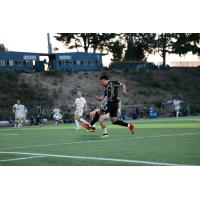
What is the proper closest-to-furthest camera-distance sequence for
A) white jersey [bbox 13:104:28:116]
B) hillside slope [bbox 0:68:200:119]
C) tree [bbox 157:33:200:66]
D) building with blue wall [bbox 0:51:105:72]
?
1. white jersey [bbox 13:104:28:116]
2. hillside slope [bbox 0:68:200:119]
3. building with blue wall [bbox 0:51:105:72]
4. tree [bbox 157:33:200:66]

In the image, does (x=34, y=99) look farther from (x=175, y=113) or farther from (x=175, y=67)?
(x=175, y=67)

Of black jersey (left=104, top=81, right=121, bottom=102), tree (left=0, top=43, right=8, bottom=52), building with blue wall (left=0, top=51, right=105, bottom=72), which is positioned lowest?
black jersey (left=104, top=81, right=121, bottom=102)

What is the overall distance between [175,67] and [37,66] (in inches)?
745

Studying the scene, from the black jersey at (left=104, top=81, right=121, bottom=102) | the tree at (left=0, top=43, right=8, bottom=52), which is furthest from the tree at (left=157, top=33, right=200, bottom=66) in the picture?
the black jersey at (left=104, top=81, right=121, bottom=102)

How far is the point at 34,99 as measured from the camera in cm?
5747

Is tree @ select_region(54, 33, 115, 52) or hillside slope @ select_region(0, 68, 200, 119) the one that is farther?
tree @ select_region(54, 33, 115, 52)

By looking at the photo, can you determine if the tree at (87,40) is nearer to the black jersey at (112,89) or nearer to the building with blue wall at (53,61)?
the building with blue wall at (53,61)

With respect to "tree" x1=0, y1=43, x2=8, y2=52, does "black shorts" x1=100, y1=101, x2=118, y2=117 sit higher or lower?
lower

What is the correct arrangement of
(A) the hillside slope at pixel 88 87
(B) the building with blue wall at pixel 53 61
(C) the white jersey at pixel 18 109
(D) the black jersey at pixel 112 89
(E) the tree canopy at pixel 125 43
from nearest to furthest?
(D) the black jersey at pixel 112 89 → (C) the white jersey at pixel 18 109 → (A) the hillside slope at pixel 88 87 → (B) the building with blue wall at pixel 53 61 → (E) the tree canopy at pixel 125 43

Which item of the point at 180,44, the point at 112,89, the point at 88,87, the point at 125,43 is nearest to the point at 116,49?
the point at 125,43

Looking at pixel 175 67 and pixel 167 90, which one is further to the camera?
pixel 175 67

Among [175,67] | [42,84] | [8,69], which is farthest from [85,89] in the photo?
[175,67]

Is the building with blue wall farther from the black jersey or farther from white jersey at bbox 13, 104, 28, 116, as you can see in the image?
the black jersey

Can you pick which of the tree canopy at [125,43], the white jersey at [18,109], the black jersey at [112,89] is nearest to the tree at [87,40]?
the tree canopy at [125,43]
